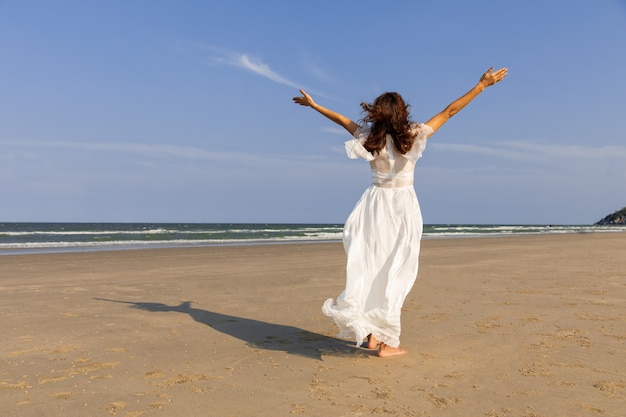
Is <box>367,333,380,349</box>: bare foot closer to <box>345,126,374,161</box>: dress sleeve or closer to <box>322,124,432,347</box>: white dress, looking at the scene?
<box>322,124,432,347</box>: white dress

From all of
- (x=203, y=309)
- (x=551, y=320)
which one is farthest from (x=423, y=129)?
(x=203, y=309)

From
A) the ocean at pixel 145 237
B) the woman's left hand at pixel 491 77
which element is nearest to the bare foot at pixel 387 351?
the woman's left hand at pixel 491 77

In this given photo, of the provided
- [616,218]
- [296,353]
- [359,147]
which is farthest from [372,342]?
[616,218]

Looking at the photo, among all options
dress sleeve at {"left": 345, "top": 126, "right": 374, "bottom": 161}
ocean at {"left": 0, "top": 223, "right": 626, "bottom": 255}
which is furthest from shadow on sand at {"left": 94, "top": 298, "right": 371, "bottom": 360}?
ocean at {"left": 0, "top": 223, "right": 626, "bottom": 255}

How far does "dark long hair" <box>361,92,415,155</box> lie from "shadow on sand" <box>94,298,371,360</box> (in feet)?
6.20

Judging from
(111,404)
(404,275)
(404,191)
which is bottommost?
(111,404)

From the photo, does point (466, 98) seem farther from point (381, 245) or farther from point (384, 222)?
point (381, 245)

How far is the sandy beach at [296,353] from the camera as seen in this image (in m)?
3.54

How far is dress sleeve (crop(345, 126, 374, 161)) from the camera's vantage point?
16.1 ft

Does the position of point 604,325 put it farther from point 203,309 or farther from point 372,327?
point 203,309

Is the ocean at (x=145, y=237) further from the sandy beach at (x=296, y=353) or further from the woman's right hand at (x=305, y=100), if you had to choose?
the woman's right hand at (x=305, y=100)

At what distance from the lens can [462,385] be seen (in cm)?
390

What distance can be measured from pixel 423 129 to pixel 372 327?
5.90 feet

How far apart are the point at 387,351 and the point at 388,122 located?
79.5 inches
